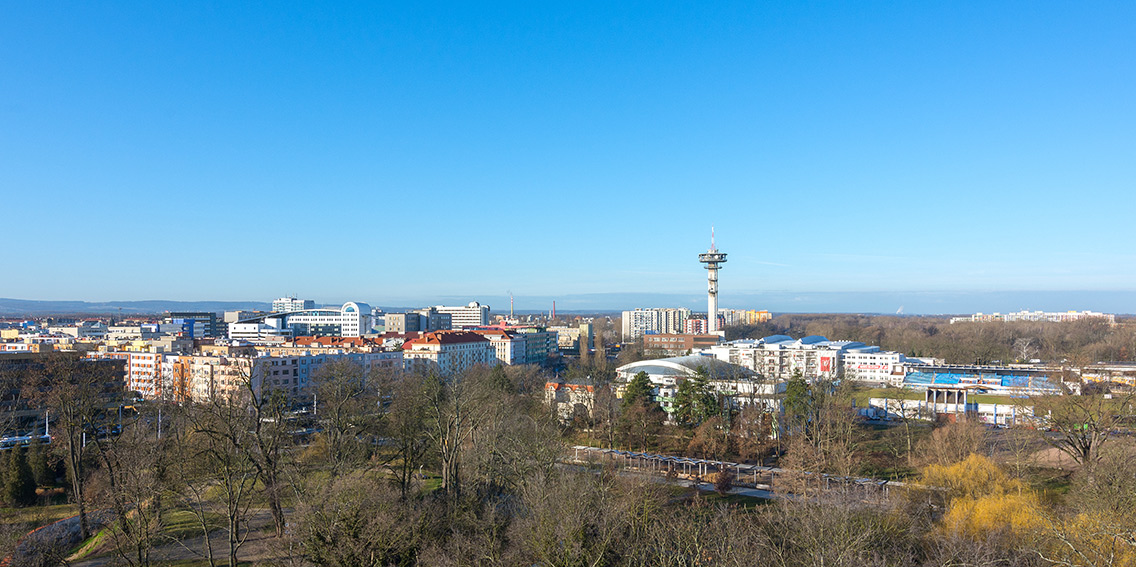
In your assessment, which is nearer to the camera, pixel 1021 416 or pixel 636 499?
pixel 636 499

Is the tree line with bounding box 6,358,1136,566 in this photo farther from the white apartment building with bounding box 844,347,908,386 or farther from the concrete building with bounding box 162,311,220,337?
the concrete building with bounding box 162,311,220,337

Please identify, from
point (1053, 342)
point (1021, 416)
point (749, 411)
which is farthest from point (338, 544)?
point (1053, 342)

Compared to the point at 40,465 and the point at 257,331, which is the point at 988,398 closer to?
the point at 40,465

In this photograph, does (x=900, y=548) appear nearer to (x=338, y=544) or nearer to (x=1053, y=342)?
(x=338, y=544)

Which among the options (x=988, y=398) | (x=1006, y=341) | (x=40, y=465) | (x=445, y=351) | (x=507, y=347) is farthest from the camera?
(x=1006, y=341)

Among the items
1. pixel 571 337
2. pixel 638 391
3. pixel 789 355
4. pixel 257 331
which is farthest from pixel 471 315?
pixel 638 391

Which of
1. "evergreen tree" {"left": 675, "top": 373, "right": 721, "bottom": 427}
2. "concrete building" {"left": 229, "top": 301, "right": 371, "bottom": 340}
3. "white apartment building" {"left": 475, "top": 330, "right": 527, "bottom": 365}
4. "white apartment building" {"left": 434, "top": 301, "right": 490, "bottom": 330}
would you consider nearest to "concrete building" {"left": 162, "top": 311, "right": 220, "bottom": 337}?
"concrete building" {"left": 229, "top": 301, "right": 371, "bottom": 340}

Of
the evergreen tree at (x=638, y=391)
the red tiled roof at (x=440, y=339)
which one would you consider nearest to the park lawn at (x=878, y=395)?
the evergreen tree at (x=638, y=391)
